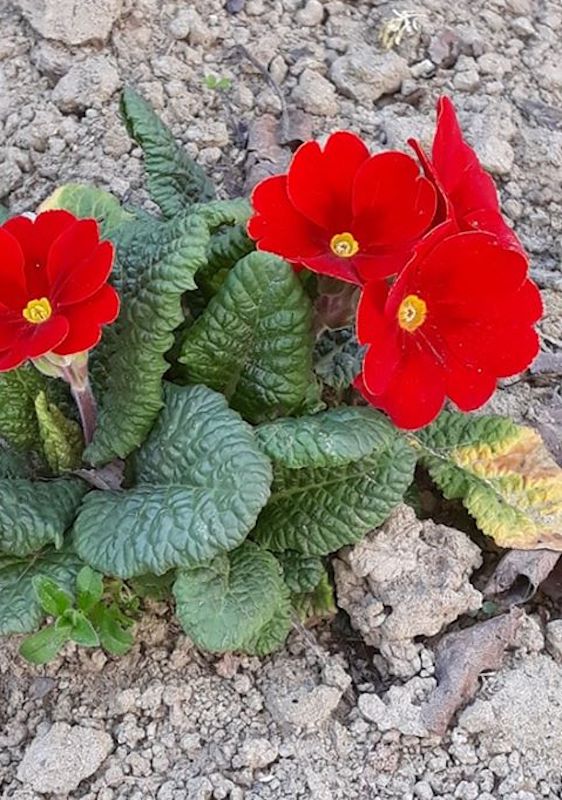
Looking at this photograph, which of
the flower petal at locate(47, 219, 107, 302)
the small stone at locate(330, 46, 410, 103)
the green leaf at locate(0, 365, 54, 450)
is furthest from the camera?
the small stone at locate(330, 46, 410, 103)

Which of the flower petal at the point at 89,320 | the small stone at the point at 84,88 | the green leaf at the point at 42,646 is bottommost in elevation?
the green leaf at the point at 42,646

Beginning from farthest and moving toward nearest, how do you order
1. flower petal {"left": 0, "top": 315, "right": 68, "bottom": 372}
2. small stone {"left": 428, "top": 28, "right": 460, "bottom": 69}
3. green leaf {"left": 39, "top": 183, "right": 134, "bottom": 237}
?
small stone {"left": 428, "top": 28, "right": 460, "bottom": 69} → green leaf {"left": 39, "top": 183, "right": 134, "bottom": 237} → flower petal {"left": 0, "top": 315, "right": 68, "bottom": 372}

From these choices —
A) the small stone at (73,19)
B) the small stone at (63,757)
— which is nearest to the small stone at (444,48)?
the small stone at (73,19)

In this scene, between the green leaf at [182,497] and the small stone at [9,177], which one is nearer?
the green leaf at [182,497]

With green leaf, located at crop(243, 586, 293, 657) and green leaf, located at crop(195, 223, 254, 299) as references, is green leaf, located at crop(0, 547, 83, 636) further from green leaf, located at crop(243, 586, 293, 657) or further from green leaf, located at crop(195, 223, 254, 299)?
green leaf, located at crop(195, 223, 254, 299)

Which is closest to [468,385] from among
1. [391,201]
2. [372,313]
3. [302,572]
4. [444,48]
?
[372,313]

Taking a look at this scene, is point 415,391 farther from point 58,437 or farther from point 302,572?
point 58,437

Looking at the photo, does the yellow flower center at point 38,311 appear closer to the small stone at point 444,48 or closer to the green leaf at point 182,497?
the green leaf at point 182,497

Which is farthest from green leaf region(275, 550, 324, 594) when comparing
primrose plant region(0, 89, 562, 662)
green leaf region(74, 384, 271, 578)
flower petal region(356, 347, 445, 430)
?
flower petal region(356, 347, 445, 430)
